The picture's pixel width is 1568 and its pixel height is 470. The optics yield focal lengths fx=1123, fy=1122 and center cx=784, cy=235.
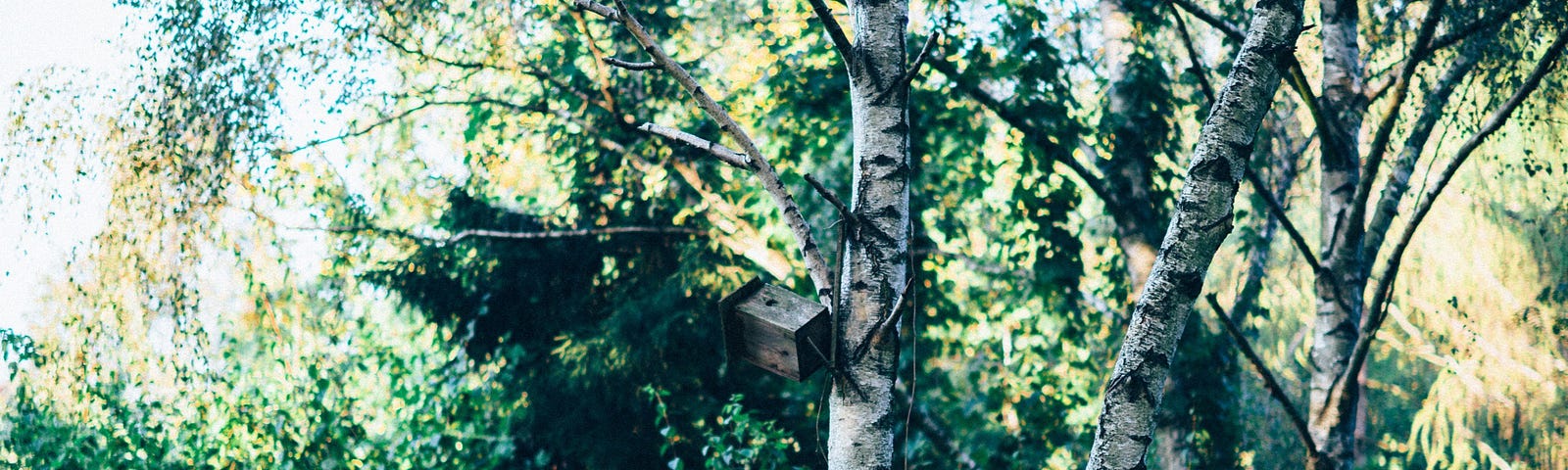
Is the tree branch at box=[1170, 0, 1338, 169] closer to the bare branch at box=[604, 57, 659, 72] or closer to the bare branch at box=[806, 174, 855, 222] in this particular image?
the bare branch at box=[806, 174, 855, 222]

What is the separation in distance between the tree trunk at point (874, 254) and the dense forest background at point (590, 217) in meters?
2.29

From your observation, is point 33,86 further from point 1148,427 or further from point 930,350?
point 1148,427

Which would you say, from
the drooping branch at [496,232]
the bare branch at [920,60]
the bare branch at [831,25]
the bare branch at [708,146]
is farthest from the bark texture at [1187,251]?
the drooping branch at [496,232]

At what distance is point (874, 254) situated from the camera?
239cm

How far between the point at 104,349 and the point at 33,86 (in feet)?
4.23

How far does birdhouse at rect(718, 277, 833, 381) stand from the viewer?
2.41 meters

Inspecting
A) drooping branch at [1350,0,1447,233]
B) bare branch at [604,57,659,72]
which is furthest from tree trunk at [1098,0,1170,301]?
bare branch at [604,57,659,72]

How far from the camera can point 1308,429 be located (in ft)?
12.8

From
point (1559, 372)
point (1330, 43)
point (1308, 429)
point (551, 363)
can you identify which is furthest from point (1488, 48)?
point (1559, 372)

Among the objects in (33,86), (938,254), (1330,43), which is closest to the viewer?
(1330,43)

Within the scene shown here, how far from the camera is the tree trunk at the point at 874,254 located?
→ 2.38m

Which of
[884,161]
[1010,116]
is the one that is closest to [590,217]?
[1010,116]

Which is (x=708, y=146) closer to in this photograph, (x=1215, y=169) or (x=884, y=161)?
(x=884, y=161)

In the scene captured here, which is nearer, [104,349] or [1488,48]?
[1488,48]
